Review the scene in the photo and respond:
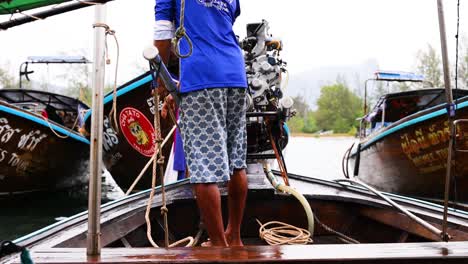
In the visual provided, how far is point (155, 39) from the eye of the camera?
6.33 ft

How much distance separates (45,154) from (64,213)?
3.66 ft

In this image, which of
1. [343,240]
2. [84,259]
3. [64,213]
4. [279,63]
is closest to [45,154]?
[64,213]

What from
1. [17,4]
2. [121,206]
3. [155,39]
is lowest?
[121,206]

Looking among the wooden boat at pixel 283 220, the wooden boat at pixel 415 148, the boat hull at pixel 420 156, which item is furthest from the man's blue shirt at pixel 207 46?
the boat hull at pixel 420 156

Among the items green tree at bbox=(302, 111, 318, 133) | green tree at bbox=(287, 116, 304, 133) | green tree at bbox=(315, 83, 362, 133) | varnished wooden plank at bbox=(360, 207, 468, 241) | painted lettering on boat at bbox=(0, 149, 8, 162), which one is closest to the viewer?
varnished wooden plank at bbox=(360, 207, 468, 241)

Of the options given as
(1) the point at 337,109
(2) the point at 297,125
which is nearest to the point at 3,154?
(2) the point at 297,125

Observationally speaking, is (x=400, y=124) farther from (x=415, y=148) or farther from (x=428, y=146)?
(x=428, y=146)

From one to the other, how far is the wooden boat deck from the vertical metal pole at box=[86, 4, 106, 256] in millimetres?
61

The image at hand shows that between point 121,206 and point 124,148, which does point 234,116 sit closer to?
point 121,206

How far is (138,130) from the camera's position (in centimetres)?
614

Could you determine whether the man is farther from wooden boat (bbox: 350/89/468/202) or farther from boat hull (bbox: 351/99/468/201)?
boat hull (bbox: 351/99/468/201)

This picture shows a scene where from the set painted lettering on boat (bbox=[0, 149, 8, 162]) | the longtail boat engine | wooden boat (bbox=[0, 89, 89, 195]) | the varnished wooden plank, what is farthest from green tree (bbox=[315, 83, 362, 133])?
the varnished wooden plank

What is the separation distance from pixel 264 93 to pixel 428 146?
361 cm

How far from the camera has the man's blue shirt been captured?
188 centimetres
